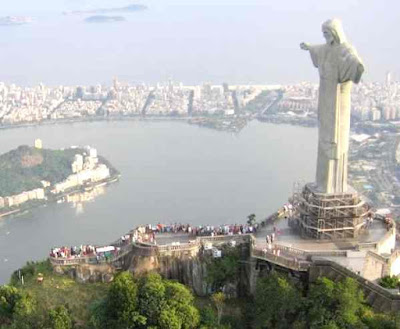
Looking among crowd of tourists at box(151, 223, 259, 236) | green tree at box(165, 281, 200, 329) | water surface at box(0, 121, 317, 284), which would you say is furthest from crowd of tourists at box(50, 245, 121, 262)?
water surface at box(0, 121, 317, 284)

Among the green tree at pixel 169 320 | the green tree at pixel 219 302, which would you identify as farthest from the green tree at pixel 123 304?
the green tree at pixel 219 302

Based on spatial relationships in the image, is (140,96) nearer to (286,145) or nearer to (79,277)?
(286,145)

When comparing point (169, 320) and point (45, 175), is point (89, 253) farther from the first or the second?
point (45, 175)

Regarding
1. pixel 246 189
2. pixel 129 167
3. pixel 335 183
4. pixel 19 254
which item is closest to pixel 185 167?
pixel 129 167

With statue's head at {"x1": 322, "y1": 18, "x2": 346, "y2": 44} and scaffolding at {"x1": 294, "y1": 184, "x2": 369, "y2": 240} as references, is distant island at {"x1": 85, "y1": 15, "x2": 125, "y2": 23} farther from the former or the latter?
scaffolding at {"x1": 294, "y1": 184, "x2": 369, "y2": 240}

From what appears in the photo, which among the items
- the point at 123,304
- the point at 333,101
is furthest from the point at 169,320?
the point at 333,101

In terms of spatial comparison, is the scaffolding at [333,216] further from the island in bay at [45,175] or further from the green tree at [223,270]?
the island in bay at [45,175]
